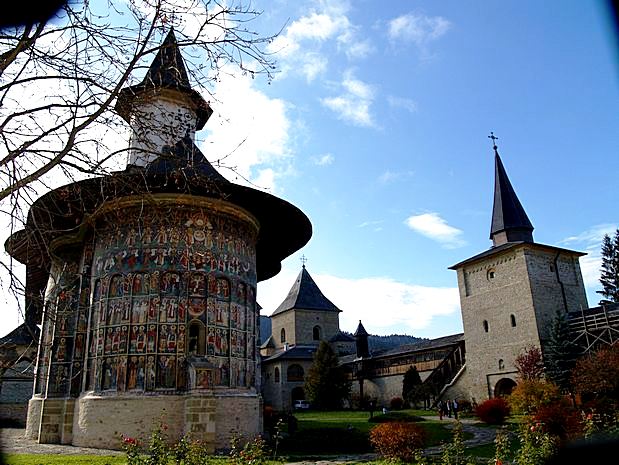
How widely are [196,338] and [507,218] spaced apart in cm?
2297

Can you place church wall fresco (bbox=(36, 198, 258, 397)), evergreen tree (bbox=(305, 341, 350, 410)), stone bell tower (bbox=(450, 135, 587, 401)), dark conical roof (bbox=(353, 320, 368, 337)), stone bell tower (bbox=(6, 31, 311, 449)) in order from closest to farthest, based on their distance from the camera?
stone bell tower (bbox=(6, 31, 311, 449))
church wall fresco (bbox=(36, 198, 258, 397))
stone bell tower (bbox=(450, 135, 587, 401))
evergreen tree (bbox=(305, 341, 350, 410))
dark conical roof (bbox=(353, 320, 368, 337))

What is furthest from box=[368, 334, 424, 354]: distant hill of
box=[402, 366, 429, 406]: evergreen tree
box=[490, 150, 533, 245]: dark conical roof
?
box=[490, 150, 533, 245]: dark conical roof

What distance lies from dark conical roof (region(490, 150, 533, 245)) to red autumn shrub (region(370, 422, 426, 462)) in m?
22.4

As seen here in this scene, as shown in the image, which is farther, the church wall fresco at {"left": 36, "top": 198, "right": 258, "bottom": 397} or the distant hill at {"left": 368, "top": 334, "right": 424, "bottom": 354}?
the distant hill at {"left": 368, "top": 334, "right": 424, "bottom": 354}

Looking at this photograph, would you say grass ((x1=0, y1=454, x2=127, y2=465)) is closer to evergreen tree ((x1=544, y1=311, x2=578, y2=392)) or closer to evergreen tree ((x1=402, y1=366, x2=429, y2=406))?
evergreen tree ((x1=544, y1=311, x2=578, y2=392))

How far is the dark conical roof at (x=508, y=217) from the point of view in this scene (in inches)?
1190

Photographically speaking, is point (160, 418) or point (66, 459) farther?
point (160, 418)

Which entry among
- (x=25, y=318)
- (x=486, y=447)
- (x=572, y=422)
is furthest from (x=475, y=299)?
(x=25, y=318)

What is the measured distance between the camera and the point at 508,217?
30750mm

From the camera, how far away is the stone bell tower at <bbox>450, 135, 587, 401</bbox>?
26.5 meters

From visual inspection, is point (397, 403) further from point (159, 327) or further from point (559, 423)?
point (559, 423)

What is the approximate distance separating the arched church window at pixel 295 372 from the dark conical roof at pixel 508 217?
1845cm

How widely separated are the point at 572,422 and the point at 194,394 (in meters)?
8.57

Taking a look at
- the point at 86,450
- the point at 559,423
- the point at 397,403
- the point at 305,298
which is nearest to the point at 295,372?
the point at 305,298
